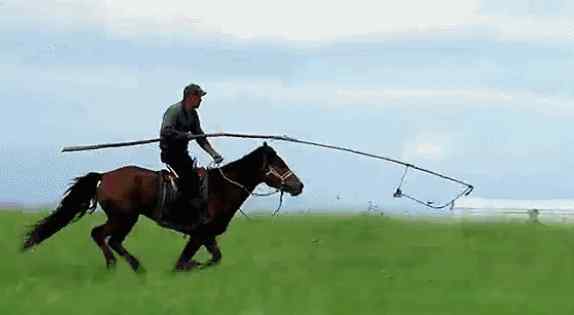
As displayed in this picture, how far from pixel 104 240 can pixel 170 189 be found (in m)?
1.20

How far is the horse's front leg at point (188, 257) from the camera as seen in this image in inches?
667

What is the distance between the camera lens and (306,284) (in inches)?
606

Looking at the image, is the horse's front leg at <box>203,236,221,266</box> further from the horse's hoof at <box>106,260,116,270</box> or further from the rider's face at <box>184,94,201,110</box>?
the rider's face at <box>184,94,201,110</box>

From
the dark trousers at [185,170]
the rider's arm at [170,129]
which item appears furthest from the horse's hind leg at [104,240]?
the rider's arm at [170,129]

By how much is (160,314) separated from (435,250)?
32.5ft

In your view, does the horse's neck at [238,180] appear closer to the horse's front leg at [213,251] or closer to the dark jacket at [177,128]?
the horse's front leg at [213,251]

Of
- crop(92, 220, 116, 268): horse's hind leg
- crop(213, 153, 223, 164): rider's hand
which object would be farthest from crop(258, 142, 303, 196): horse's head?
crop(92, 220, 116, 268): horse's hind leg

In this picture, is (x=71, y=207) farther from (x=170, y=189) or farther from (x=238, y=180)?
(x=238, y=180)

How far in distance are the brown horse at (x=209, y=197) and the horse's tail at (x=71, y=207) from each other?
21 centimetres

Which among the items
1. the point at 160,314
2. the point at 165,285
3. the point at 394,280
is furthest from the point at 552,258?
the point at 160,314

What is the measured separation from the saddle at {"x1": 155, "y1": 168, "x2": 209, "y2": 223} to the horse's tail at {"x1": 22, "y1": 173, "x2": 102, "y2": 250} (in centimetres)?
97

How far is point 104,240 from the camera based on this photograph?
56.4ft

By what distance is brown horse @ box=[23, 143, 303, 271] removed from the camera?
55.9ft

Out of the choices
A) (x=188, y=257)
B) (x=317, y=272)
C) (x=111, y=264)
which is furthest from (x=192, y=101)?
(x=317, y=272)
